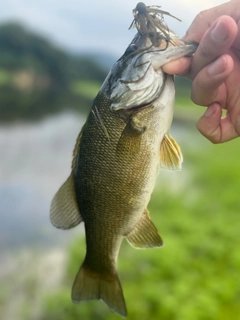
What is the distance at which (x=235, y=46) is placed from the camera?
1543 millimetres

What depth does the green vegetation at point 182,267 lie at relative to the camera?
10.7 ft

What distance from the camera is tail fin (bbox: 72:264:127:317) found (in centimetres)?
162

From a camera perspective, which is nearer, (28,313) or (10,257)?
(28,313)

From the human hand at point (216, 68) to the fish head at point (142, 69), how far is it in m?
0.04

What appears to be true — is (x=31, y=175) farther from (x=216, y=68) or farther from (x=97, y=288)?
(x=216, y=68)

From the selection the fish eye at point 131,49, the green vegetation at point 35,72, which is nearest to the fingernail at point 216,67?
the fish eye at point 131,49

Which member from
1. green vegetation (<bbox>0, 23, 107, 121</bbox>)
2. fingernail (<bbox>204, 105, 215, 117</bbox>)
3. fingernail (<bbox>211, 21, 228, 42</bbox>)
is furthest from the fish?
green vegetation (<bbox>0, 23, 107, 121</bbox>)

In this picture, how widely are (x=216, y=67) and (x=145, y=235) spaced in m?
0.64

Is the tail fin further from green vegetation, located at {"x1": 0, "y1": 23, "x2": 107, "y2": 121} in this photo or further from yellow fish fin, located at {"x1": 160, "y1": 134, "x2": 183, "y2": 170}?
green vegetation, located at {"x1": 0, "y1": 23, "x2": 107, "y2": 121}

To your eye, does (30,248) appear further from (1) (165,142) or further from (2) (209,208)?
(1) (165,142)

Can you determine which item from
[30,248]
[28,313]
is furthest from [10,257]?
[28,313]

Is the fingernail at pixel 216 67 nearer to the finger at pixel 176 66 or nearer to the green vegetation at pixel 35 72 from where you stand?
the finger at pixel 176 66

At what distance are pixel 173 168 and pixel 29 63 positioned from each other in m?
16.7

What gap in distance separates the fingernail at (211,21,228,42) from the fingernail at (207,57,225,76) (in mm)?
85
